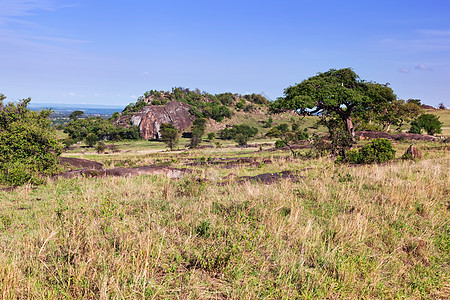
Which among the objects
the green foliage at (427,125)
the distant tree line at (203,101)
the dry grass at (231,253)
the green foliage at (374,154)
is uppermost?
the distant tree line at (203,101)

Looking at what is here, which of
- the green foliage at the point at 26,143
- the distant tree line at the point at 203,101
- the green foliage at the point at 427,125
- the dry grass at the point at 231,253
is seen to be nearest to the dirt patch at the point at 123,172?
the green foliage at the point at 26,143

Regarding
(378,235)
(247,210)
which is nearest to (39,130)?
(247,210)

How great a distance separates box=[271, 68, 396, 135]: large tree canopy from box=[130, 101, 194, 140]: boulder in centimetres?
6865

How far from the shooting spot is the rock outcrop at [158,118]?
8988 centimetres

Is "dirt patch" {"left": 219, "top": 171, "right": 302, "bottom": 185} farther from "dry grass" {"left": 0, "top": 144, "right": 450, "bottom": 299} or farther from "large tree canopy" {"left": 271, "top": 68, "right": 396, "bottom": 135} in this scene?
"large tree canopy" {"left": 271, "top": 68, "right": 396, "bottom": 135}

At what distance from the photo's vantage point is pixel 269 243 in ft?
15.5

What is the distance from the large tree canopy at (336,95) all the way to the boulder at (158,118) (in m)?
68.6

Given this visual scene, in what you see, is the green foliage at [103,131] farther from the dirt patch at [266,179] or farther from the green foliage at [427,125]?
the dirt patch at [266,179]

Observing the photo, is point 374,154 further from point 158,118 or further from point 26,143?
point 158,118

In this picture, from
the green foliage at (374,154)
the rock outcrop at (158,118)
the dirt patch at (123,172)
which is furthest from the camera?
the rock outcrop at (158,118)

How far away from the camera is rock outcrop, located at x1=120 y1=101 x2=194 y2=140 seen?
8988 cm

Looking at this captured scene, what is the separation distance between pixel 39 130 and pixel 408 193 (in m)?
17.8

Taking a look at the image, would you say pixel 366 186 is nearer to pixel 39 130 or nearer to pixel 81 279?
pixel 81 279

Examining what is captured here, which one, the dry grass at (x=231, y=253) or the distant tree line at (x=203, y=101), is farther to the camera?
the distant tree line at (x=203, y=101)
